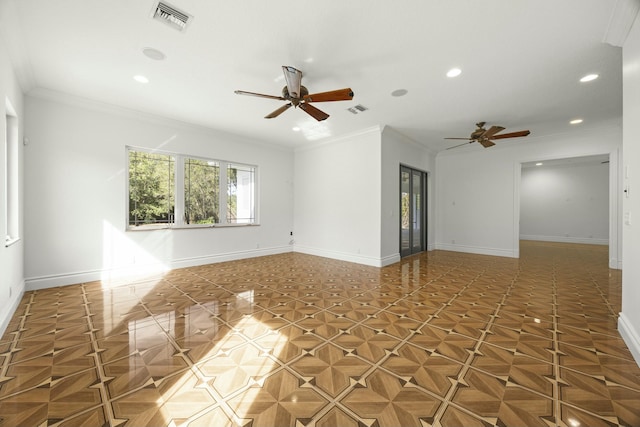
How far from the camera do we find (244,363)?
80.6 inches

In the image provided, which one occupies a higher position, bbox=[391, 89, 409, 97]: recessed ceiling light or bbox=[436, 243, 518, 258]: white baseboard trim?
bbox=[391, 89, 409, 97]: recessed ceiling light

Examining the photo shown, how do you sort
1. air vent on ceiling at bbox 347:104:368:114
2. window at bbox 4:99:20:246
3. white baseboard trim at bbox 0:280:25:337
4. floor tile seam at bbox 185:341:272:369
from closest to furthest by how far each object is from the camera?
floor tile seam at bbox 185:341:272:369, white baseboard trim at bbox 0:280:25:337, window at bbox 4:99:20:246, air vent on ceiling at bbox 347:104:368:114

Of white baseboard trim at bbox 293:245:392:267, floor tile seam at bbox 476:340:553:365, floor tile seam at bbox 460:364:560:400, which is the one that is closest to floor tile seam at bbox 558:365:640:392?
floor tile seam at bbox 476:340:553:365

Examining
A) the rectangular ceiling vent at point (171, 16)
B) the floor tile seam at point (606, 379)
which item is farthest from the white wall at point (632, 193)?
the rectangular ceiling vent at point (171, 16)

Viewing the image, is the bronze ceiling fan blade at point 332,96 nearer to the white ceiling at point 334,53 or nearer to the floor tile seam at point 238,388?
the white ceiling at point 334,53

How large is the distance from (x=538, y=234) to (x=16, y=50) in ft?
46.9

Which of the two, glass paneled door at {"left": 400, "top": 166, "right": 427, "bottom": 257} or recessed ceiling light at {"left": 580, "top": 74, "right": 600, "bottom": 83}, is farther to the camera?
glass paneled door at {"left": 400, "top": 166, "right": 427, "bottom": 257}

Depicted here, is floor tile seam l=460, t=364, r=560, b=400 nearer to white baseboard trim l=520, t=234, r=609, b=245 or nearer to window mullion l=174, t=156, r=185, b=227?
window mullion l=174, t=156, r=185, b=227

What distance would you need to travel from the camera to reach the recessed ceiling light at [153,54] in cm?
294

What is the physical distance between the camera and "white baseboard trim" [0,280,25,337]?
256 centimetres

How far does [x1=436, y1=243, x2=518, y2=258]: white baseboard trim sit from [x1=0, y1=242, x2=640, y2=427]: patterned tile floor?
9.47 ft

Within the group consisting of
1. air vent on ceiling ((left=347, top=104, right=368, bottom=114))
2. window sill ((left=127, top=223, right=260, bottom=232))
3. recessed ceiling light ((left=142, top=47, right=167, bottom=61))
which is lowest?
window sill ((left=127, top=223, right=260, bottom=232))

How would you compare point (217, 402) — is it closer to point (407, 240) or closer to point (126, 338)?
point (126, 338)

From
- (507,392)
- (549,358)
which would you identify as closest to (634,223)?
(549,358)
